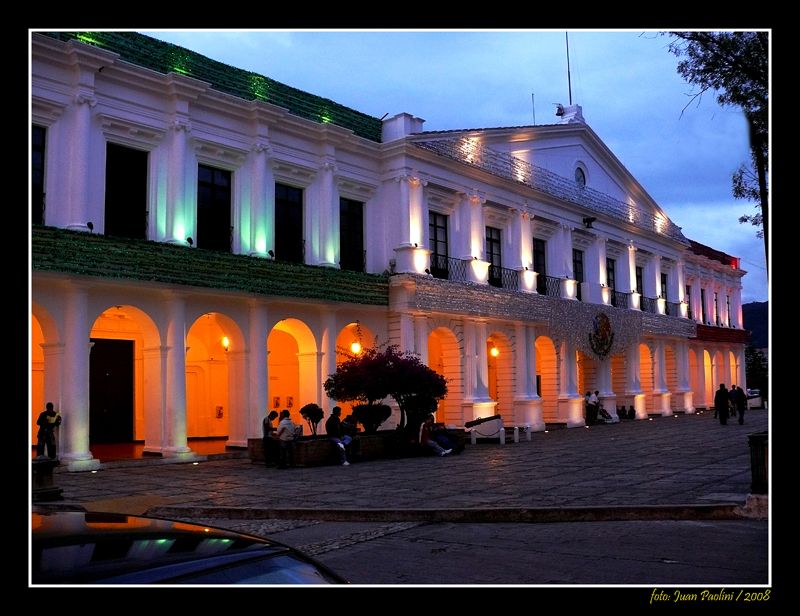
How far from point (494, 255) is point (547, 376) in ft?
17.5

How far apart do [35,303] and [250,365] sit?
18.1 feet

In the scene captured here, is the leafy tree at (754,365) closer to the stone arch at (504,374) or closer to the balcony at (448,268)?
the stone arch at (504,374)

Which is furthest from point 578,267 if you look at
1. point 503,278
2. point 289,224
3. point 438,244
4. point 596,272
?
point 289,224

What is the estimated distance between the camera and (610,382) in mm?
33281

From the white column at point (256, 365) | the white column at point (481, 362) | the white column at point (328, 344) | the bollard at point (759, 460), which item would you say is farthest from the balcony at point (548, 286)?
the bollard at point (759, 460)

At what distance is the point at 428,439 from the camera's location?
1920 centimetres

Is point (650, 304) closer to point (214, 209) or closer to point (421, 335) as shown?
point (421, 335)

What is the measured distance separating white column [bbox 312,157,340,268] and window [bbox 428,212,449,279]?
3.57m

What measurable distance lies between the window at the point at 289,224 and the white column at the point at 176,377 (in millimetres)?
3616

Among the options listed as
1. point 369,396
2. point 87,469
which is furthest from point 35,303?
point 369,396

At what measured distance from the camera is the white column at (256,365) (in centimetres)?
2041

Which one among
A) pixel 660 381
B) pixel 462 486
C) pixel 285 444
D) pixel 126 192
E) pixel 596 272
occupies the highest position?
pixel 126 192

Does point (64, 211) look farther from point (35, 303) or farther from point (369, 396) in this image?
point (369, 396)

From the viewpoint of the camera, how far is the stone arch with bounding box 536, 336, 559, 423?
1175 inches
